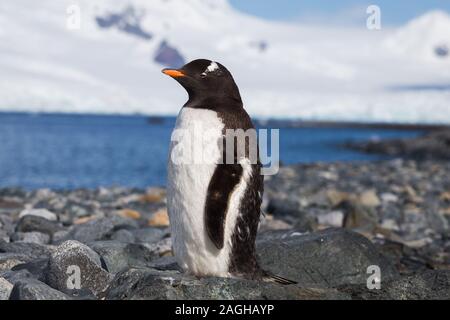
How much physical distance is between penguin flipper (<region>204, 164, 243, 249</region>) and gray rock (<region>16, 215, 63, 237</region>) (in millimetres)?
3509

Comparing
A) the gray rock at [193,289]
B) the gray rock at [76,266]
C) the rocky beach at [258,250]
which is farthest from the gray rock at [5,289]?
the gray rock at [193,289]

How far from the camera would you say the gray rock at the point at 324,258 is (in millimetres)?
5625

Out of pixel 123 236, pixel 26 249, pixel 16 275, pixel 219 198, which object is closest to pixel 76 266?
pixel 16 275

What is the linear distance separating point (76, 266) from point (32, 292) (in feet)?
2.69

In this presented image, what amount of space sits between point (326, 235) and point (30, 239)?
303 centimetres

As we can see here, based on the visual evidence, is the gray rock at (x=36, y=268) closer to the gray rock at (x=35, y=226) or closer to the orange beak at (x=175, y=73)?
the orange beak at (x=175, y=73)

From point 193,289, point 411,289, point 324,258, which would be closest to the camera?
point 193,289

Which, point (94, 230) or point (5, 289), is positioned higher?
point (5, 289)

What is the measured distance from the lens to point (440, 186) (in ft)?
53.9

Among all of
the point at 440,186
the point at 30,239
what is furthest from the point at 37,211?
the point at 440,186

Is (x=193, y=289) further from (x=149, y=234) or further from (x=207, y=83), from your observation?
(x=149, y=234)

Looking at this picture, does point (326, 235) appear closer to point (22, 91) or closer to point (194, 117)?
point (194, 117)

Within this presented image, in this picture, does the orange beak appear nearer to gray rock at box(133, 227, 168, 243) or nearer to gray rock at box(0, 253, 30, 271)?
gray rock at box(0, 253, 30, 271)

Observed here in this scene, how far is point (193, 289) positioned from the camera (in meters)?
3.97
